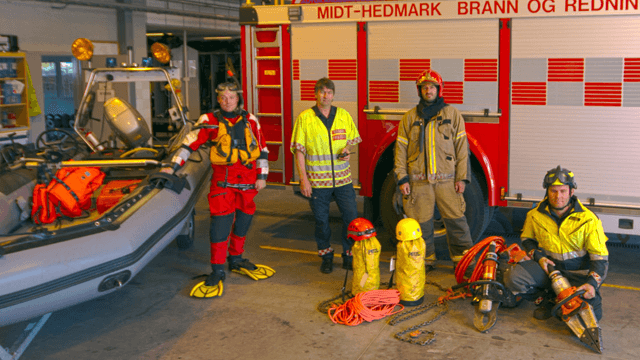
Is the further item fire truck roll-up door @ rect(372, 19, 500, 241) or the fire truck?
→ fire truck roll-up door @ rect(372, 19, 500, 241)

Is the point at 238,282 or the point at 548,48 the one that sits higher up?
the point at 548,48

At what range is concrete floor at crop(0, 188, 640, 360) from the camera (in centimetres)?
441

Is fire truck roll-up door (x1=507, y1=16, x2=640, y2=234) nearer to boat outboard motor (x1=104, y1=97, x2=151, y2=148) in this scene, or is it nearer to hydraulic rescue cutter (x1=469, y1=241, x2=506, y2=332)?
hydraulic rescue cutter (x1=469, y1=241, x2=506, y2=332)

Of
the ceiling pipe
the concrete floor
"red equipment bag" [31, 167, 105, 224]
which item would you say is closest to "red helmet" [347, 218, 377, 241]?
the concrete floor

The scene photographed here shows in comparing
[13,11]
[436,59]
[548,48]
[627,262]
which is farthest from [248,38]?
[13,11]

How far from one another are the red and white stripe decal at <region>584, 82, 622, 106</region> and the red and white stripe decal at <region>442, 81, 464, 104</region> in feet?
3.41

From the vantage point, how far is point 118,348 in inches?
179

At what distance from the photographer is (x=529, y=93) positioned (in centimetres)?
582

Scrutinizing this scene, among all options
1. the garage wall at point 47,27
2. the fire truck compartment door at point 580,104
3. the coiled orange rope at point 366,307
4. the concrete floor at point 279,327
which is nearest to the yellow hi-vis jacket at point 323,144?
the concrete floor at point 279,327

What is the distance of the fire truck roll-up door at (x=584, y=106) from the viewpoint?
5.49 m

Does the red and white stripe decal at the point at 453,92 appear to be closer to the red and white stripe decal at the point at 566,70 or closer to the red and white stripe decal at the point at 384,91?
the red and white stripe decal at the point at 384,91

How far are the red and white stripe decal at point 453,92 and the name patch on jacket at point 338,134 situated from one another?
0.98m

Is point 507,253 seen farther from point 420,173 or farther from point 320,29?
point 320,29

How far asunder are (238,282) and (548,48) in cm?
331
